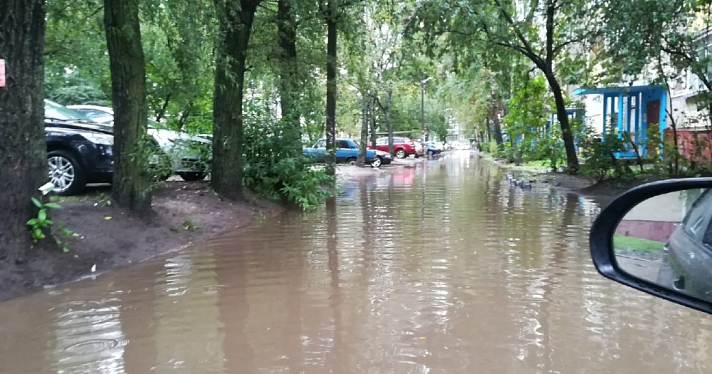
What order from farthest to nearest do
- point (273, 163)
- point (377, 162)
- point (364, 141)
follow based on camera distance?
point (377, 162) < point (364, 141) < point (273, 163)

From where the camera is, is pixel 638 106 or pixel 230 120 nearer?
pixel 230 120

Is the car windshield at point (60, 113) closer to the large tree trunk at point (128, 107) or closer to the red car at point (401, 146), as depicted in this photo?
the large tree trunk at point (128, 107)

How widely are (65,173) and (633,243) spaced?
9969 mm

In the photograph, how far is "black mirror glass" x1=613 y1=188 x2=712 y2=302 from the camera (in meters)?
2.27

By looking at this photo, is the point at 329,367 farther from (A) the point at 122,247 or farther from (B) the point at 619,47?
(B) the point at 619,47

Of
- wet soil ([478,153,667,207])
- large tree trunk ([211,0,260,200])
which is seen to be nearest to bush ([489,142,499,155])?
wet soil ([478,153,667,207])

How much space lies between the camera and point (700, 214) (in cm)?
235

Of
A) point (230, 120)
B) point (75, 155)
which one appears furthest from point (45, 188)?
point (230, 120)

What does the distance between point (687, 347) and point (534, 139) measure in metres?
20.5

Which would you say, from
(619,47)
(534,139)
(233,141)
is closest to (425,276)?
(233,141)

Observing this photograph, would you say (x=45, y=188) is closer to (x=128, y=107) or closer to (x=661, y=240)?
(x=128, y=107)

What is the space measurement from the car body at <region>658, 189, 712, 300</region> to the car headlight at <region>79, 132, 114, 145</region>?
9.78 meters

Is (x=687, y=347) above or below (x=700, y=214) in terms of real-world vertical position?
below

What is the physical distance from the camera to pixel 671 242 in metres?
2.43
